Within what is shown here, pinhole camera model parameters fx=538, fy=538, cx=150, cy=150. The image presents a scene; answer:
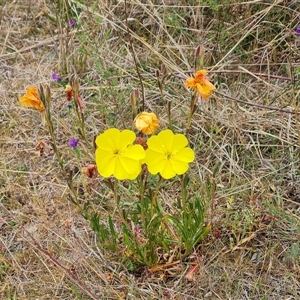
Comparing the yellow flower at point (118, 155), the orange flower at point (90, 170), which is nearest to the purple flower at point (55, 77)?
the orange flower at point (90, 170)

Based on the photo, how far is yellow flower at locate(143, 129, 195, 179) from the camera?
5.04 ft

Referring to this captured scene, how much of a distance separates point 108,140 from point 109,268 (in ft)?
2.00

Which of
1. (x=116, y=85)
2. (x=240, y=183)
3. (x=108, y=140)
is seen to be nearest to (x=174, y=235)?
(x=240, y=183)

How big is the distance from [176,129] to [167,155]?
836 millimetres

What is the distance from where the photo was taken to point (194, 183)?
2.14 meters

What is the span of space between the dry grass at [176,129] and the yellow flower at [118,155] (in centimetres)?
44

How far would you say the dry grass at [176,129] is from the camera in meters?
1.90

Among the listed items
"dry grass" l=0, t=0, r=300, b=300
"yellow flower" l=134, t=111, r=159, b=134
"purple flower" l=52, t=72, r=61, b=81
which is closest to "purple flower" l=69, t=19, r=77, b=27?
"dry grass" l=0, t=0, r=300, b=300

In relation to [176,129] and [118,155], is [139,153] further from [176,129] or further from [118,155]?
[176,129]

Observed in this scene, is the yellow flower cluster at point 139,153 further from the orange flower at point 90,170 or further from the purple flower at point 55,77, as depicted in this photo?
the purple flower at point 55,77

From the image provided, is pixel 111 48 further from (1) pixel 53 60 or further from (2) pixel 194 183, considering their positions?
(2) pixel 194 183

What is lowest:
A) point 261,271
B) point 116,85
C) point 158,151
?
point 261,271

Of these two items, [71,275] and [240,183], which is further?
[240,183]

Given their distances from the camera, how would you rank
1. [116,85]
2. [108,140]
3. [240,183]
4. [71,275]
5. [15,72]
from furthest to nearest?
[15,72], [116,85], [240,183], [71,275], [108,140]
